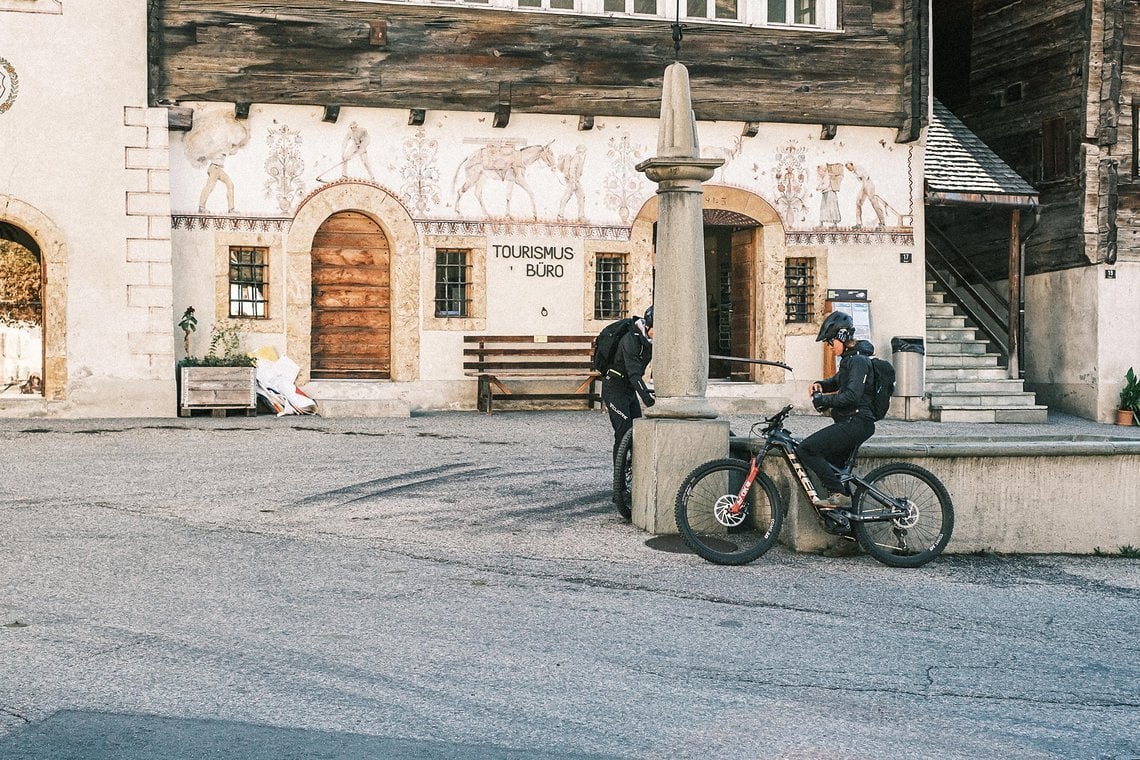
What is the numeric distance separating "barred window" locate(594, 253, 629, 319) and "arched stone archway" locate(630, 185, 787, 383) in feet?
1.69

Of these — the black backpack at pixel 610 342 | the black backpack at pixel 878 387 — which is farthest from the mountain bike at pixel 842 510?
the black backpack at pixel 610 342

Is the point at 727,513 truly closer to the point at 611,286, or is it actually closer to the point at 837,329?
the point at 837,329

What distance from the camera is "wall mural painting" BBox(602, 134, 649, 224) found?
1997 cm

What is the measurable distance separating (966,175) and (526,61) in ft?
23.6

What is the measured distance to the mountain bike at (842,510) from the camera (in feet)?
30.5

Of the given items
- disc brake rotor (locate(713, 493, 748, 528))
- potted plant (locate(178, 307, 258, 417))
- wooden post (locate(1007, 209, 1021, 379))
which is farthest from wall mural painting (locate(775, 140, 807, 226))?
disc brake rotor (locate(713, 493, 748, 528))

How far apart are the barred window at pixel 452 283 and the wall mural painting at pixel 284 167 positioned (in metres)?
2.17

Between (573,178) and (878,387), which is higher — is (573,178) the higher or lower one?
the higher one

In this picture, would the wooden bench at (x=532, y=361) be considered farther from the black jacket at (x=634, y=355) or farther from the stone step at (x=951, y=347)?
the black jacket at (x=634, y=355)

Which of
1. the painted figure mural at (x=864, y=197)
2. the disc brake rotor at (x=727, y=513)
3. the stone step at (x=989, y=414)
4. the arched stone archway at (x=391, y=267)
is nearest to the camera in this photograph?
the disc brake rotor at (x=727, y=513)

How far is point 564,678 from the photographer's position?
6156 mm

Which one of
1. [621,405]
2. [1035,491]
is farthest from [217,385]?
[1035,491]

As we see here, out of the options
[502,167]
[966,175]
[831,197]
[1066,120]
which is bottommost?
[831,197]

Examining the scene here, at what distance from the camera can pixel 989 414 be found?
20.7m
